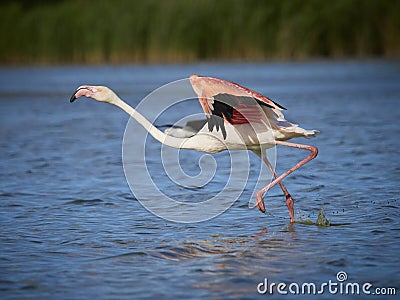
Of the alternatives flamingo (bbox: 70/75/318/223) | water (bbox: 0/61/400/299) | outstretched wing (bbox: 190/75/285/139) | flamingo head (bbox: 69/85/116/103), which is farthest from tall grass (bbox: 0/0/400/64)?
flamingo head (bbox: 69/85/116/103)

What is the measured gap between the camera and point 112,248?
21.1ft

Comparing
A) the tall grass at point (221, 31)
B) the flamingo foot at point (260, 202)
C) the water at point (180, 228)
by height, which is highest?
the tall grass at point (221, 31)

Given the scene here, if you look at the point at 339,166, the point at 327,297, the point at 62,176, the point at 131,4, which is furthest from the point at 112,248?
the point at 131,4

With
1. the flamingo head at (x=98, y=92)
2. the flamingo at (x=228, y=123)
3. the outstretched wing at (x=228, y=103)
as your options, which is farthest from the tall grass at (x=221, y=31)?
the flamingo head at (x=98, y=92)

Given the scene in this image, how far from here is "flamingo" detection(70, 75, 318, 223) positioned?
6980mm

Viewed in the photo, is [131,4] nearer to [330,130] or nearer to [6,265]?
[330,130]

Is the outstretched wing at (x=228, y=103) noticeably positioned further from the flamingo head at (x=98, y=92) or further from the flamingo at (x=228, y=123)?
the flamingo head at (x=98, y=92)

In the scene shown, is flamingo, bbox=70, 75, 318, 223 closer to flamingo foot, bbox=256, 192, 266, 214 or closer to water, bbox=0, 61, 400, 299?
flamingo foot, bbox=256, 192, 266, 214

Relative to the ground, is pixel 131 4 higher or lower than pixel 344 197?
higher

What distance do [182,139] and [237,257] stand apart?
5.33ft

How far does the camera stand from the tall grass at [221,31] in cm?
3161

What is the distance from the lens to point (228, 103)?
23.0 ft

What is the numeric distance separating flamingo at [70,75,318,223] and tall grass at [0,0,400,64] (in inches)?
958

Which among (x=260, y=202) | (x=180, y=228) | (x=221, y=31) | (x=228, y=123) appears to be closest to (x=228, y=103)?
(x=228, y=123)
